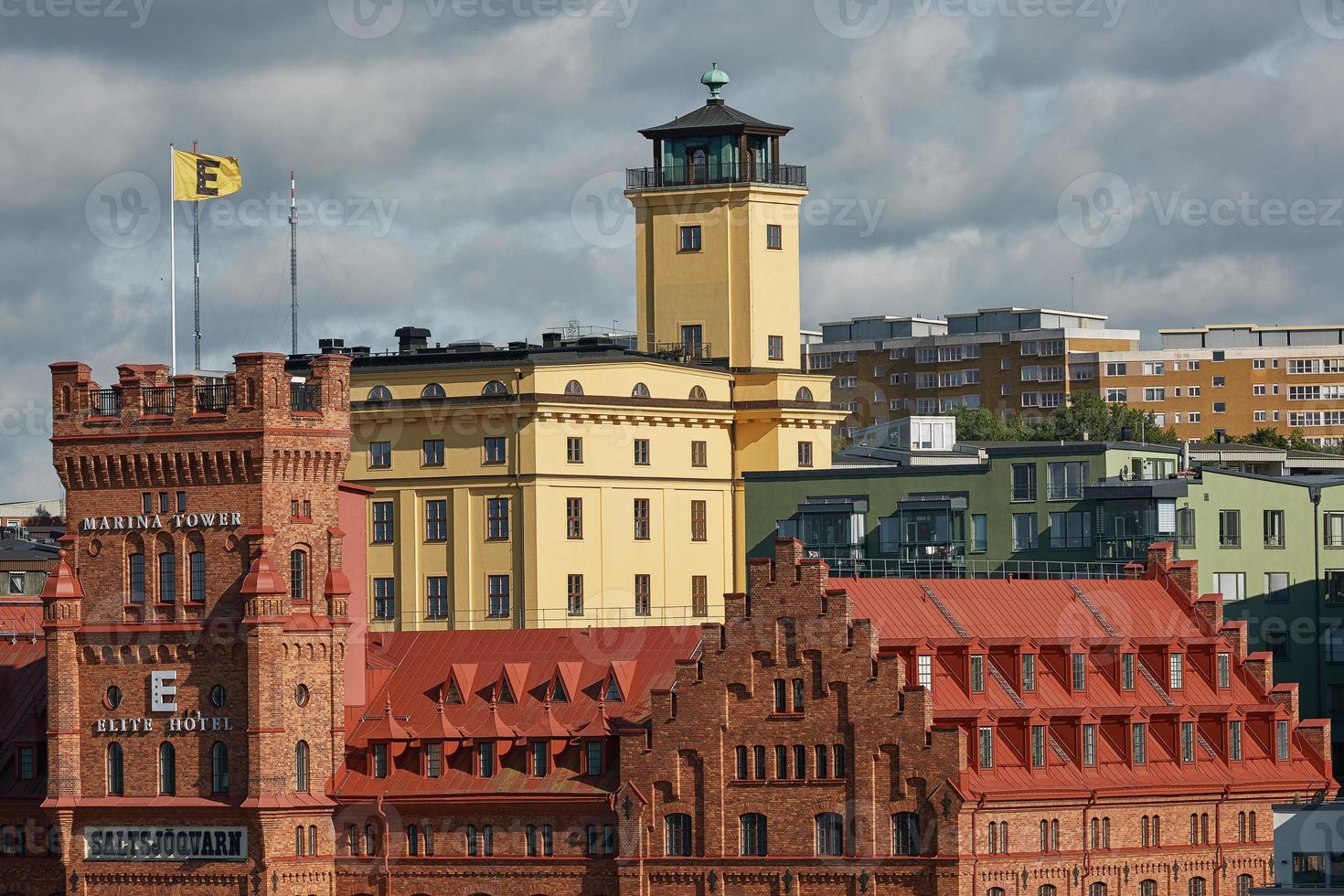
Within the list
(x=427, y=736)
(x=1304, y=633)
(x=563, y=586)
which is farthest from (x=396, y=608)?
(x=1304, y=633)

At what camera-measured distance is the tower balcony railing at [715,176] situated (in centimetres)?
16700

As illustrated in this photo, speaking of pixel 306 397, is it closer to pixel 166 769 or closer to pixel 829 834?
pixel 166 769

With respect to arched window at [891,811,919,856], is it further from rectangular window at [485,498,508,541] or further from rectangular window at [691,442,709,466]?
rectangular window at [691,442,709,466]

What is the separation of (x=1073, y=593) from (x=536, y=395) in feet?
116

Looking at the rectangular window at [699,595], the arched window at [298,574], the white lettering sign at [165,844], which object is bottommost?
the white lettering sign at [165,844]

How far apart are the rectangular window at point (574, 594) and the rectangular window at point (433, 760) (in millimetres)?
33672

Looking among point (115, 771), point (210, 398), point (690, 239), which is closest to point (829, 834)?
point (115, 771)

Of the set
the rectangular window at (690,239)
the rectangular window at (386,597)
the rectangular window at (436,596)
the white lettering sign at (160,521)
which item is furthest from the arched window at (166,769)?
the rectangular window at (690,239)

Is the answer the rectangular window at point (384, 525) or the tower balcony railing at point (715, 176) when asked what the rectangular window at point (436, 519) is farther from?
the tower balcony railing at point (715, 176)

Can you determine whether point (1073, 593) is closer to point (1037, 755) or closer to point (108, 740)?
point (1037, 755)

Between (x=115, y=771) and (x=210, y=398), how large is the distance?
15.4 meters

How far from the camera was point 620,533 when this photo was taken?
160 meters

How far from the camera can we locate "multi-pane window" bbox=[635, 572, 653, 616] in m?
159

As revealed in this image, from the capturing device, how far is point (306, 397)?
124 meters
